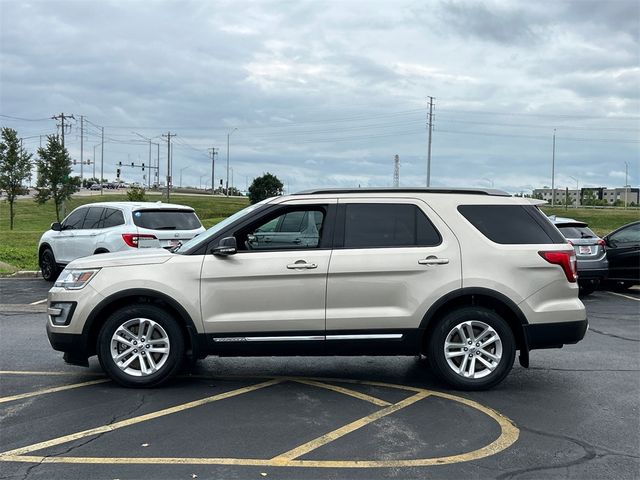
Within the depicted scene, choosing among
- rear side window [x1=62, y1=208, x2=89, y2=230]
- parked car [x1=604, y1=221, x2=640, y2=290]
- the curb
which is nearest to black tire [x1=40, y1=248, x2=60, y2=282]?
rear side window [x1=62, y1=208, x2=89, y2=230]

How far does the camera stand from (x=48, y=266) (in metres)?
14.0

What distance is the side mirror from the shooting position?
5637 mm

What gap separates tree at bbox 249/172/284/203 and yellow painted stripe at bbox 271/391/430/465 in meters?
55.3

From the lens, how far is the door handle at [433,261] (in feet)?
18.9

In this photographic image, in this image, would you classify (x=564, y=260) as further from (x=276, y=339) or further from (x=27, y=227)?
(x=27, y=227)

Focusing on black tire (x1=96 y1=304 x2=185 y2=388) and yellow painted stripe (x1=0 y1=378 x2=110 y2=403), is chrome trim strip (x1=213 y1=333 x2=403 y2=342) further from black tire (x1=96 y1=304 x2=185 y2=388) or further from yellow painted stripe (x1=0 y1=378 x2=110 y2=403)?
yellow painted stripe (x1=0 y1=378 x2=110 y2=403)

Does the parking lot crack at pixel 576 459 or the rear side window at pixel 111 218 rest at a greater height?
the rear side window at pixel 111 218

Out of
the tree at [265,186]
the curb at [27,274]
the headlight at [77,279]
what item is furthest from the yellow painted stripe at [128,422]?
the tree at [265,186]

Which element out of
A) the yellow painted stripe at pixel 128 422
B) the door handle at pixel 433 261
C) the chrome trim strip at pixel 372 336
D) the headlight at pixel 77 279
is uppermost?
the door handle at pixel 433 261

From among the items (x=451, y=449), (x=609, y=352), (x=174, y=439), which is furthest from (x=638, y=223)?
(x=174, y=439)

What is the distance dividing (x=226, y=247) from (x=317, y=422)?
1.75m

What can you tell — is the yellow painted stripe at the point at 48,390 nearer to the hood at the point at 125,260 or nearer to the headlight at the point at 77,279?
the headlight at the point at 77,279

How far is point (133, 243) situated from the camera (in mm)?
11672

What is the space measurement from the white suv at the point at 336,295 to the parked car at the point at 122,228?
5753 millimetres
